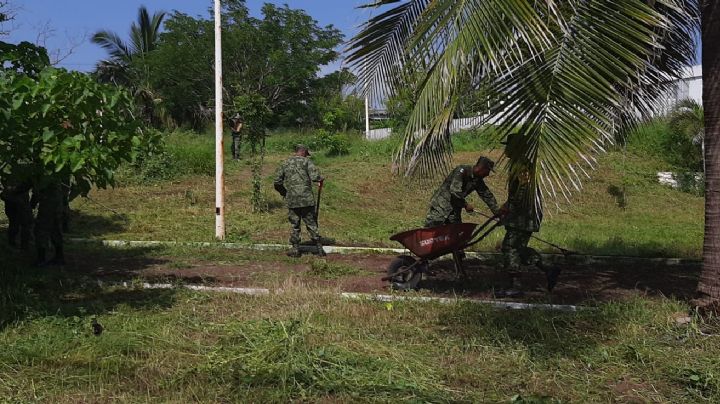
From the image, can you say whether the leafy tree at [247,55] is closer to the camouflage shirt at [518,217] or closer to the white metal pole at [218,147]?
the white metal pole at [218,147]

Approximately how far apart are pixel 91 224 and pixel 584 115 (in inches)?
426

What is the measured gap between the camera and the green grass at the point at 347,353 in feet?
14.1

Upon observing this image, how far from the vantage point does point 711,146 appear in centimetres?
551

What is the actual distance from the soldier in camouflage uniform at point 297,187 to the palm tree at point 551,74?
4.18 meters

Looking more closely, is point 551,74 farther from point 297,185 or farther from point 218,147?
point 218,147

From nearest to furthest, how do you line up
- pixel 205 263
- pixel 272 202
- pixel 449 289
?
pixel 449 289 → pixel 205 263 → pixel 272 202

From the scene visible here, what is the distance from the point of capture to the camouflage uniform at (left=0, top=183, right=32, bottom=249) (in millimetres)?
8328

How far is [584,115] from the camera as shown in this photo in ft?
15.7

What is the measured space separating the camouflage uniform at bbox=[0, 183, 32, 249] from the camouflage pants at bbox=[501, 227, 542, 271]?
5748 mm

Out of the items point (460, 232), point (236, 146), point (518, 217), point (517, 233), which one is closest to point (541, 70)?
point (460, 232)

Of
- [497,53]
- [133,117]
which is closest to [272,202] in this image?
[133,117]

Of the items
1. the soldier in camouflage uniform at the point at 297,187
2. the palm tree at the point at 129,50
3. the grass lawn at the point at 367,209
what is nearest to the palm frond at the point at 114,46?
the palm tree at the point at 129,50

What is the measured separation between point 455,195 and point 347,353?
324 centimetres

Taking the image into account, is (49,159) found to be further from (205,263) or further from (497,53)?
(205,263)
